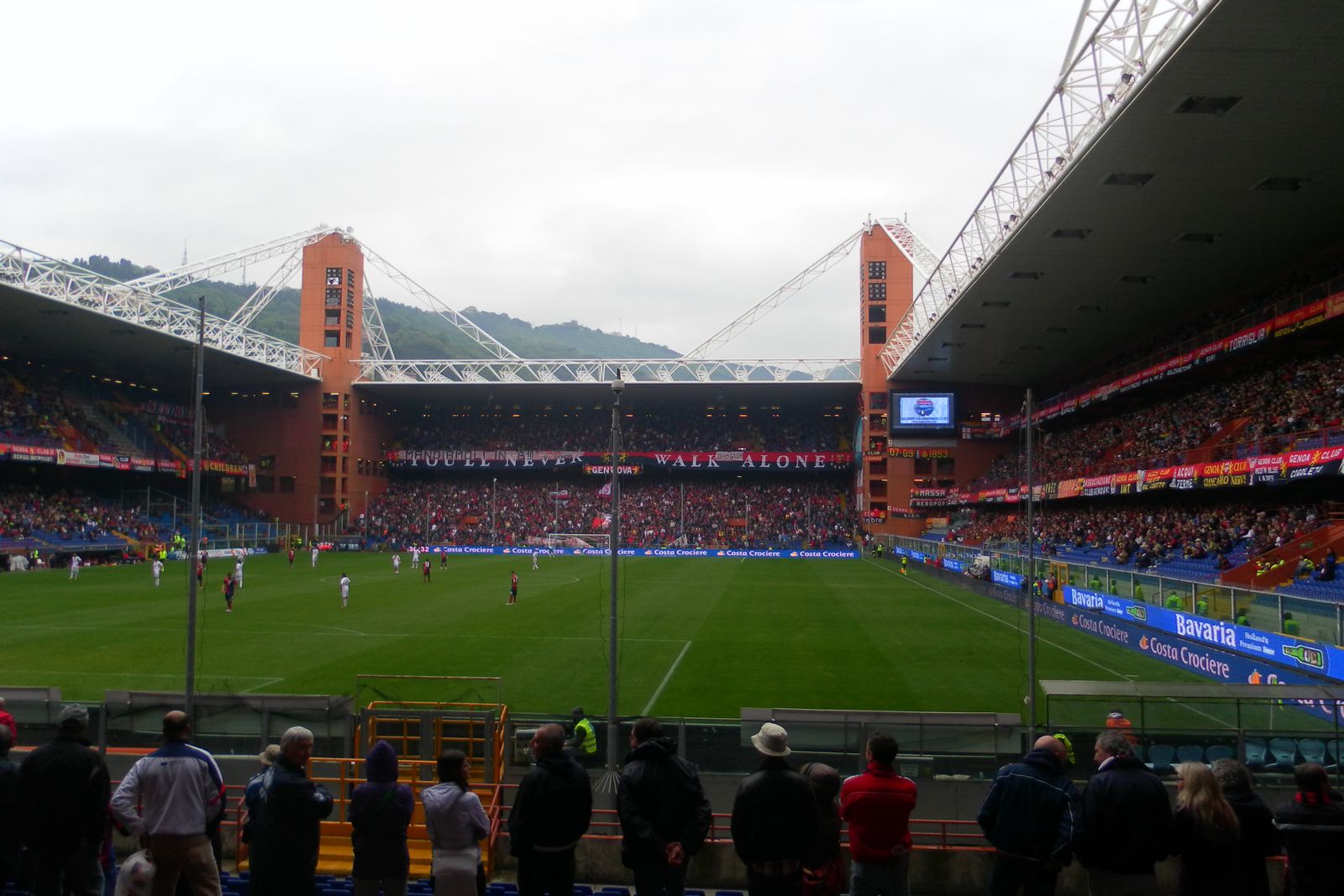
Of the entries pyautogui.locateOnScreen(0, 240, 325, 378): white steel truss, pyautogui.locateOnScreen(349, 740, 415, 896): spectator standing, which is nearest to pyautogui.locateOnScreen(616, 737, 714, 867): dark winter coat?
pyautogui.locateOnScreen(349, 740, 415, 896): spectator standing

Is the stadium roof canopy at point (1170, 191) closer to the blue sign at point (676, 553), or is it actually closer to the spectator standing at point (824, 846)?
the spectator standing at point (824, 846)

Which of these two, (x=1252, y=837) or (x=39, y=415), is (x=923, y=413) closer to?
(x=39, y=415)

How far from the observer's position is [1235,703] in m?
12.5

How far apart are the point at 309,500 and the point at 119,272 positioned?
8385 cm

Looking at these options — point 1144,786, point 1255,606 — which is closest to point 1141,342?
point 1255,606

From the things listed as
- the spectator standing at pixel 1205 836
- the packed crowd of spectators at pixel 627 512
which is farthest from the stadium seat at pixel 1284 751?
the packed crowd of spectators at pixel 627 512

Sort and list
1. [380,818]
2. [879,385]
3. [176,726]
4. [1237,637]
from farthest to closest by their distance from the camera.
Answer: [879,385]
[1237,637]
[176,726]
[380,818]

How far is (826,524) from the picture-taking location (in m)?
83.0

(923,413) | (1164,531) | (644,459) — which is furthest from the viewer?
(644,459)

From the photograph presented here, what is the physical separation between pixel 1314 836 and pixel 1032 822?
58.2 inches

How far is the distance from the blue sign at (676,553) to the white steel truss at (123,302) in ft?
63.5

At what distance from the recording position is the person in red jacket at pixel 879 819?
5914 mm

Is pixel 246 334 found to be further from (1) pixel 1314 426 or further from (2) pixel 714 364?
(1) pixel 1314 426

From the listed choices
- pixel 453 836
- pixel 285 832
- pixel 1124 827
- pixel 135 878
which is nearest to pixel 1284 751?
pixel 1124 827
